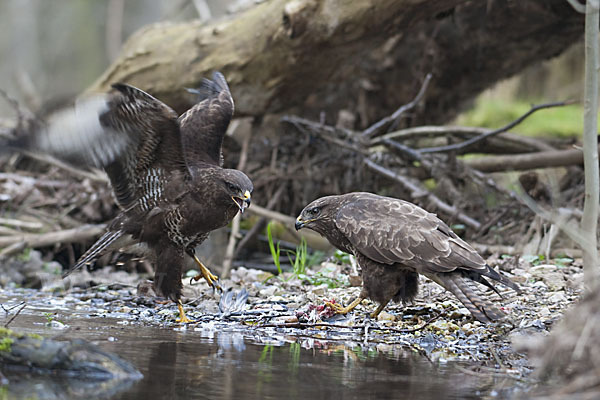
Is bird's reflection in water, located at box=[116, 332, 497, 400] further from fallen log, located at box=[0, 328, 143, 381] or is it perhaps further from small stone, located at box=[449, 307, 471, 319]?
small stone, located at box=[449, 307, 471, 319]

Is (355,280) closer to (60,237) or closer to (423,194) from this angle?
(423,194)

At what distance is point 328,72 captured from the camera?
8.06 metres

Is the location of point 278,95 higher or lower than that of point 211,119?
higher

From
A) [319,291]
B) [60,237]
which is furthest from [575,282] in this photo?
[60,237]

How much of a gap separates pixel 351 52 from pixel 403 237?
11.6 feet

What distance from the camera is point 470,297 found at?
4441mm

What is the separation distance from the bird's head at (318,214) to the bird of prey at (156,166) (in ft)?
1.82

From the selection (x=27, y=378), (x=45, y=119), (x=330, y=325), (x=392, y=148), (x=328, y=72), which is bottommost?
(x=27, y=378)

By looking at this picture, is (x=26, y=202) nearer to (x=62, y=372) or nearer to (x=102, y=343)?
(x=102, y=343)

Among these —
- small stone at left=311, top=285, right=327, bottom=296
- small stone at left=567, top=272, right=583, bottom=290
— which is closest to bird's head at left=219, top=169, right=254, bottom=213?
small stone at left=311, top=285, right=327, bottom=296

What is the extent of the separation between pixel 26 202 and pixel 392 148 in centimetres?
471

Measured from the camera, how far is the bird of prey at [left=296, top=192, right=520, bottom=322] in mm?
4566

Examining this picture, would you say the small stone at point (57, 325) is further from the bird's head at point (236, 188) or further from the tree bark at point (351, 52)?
the tree bark at point (351, 52)

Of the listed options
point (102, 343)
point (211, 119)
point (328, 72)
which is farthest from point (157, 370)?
point (328, 72)
